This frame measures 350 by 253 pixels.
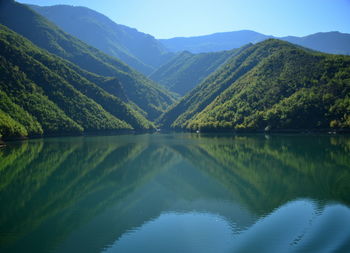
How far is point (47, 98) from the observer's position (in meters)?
143

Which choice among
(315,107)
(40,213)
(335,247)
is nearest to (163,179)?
(40,213)

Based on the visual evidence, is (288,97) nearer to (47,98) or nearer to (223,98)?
(223,98)

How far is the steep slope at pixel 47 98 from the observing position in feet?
399

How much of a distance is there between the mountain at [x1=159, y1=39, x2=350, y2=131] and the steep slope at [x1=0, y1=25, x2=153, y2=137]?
153 ft

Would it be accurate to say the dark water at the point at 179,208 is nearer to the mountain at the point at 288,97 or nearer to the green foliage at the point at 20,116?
the green foliage at the point at 20,116

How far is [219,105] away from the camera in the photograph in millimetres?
167750

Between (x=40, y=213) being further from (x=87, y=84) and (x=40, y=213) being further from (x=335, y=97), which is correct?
(x=87, y=84)

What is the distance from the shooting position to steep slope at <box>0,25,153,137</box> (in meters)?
122

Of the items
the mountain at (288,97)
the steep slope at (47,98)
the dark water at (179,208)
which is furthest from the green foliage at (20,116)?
the dark water at (179,208)

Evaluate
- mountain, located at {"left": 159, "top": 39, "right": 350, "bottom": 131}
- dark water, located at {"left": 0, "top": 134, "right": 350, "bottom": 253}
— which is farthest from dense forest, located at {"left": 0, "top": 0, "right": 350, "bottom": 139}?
dark water, located at {"left": 0, "top": 134, "right": 350, "bottom": 253}

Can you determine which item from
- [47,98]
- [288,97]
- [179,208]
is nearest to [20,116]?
[47,98]

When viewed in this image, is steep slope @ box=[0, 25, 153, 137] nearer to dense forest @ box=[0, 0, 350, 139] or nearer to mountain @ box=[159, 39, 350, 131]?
dense forest @ box=[0, 0, 350, 139]

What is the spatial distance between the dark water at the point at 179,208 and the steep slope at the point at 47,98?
208ft

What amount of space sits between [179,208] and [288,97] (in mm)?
119013
